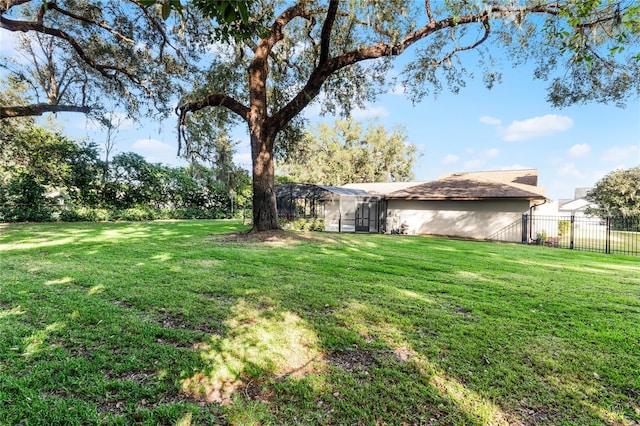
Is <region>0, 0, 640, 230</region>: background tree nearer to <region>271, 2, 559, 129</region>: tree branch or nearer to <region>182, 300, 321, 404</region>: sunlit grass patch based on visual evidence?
<region>271, 2, 559, 129</region>: tree branch

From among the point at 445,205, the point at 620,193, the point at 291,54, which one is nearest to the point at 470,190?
the point at 445,205

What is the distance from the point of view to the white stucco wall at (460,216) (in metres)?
13.8

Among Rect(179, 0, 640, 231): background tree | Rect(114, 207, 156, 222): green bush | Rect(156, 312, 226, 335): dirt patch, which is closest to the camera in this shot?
Rect(156, 312, 226, 335): dirt patch

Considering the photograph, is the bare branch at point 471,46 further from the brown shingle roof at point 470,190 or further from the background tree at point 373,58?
the brown shingle roof at point 470,190

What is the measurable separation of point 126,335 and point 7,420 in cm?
103

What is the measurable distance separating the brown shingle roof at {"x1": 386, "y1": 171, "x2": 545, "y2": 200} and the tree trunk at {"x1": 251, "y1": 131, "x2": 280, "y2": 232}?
8.70 m

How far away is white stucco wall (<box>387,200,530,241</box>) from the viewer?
1377 cm

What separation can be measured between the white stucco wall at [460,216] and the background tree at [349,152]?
55.7 ft

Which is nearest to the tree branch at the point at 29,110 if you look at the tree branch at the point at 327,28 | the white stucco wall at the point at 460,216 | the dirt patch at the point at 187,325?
the tree branch at the point at 327,28

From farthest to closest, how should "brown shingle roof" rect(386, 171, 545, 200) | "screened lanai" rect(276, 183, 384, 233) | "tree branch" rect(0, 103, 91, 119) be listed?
1. "screened lanai" rect(276, 183, 384, 233)
2. "brown shingle roof" rect(386, 171, 545, 200)
3. "tree branch" rect(0, 103, 91, 119)

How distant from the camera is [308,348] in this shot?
277 centimetres

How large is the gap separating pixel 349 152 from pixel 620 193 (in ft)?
77.7

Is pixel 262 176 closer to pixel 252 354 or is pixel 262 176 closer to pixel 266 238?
pixel 266 238

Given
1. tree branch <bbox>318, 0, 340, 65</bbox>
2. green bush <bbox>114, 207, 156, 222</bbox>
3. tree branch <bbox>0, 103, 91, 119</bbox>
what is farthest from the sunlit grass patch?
green bush <bbox>114, 207, 156, 222</bbox>
